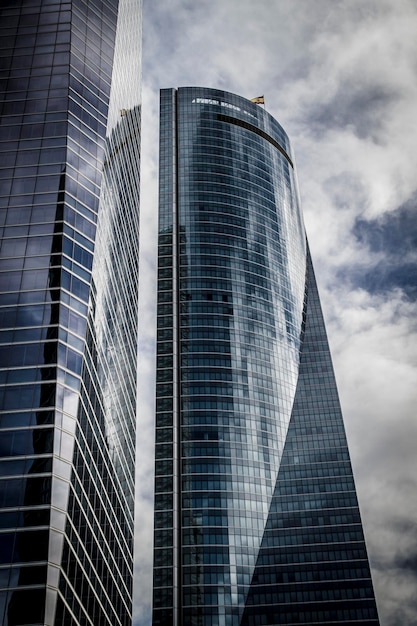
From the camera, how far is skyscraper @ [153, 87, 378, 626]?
151750mm

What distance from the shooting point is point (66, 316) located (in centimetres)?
8000

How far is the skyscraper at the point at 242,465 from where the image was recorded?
151750 millimetres

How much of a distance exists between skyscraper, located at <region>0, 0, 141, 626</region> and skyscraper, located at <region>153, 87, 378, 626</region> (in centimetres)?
3745

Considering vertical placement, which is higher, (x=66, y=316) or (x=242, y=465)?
(x=242, y=465)

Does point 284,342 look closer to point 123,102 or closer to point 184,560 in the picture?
point 184,560

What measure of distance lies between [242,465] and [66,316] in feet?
319

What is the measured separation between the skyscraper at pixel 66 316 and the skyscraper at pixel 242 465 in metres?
37.4

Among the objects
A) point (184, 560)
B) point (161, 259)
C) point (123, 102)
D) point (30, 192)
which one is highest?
point (161, 259)

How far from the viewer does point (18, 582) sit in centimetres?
6272

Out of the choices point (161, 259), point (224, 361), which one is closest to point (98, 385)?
point (224, 361)

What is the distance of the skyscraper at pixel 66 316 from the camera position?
67.7m

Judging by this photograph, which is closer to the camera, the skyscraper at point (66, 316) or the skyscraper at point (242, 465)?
the skyscraper at point (66, 316)

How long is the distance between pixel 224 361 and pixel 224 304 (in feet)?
56.6

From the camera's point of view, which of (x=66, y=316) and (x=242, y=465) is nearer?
(x=66, y=316)
